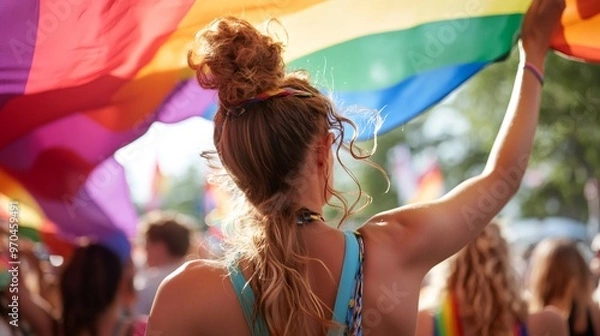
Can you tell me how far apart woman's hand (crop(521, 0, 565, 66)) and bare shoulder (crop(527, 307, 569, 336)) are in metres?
1.62

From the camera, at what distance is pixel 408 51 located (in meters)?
3.75

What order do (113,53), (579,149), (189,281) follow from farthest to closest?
1. (579,149)
2. (113,53)
3. (189,281)

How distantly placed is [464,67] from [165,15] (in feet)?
3.75

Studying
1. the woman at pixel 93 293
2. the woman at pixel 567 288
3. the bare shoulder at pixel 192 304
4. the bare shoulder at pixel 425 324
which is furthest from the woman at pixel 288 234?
the woman at pixel 567 288

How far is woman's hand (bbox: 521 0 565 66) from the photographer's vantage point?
300 centimetres

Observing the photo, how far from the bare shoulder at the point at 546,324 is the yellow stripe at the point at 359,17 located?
1.46 metres

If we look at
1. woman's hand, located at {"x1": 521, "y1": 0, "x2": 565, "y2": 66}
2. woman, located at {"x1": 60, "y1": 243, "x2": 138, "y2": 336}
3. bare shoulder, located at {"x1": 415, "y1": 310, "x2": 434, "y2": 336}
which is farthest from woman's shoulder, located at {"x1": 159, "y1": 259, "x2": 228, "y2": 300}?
woman, located at {"x1": 60, "y1": 243, "x2": 138, "y2": 336}

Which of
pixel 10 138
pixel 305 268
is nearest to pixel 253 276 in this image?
pixel 305 268

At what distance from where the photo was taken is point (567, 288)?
5.11 metres

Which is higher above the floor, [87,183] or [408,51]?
[408,51]

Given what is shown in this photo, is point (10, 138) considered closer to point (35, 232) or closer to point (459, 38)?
point (35, 232)

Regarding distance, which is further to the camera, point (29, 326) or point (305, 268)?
point (29, 326)

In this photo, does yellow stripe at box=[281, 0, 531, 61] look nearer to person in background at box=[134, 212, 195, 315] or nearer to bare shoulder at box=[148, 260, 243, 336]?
bare shoulder at box=[148, 260, 243, 336]

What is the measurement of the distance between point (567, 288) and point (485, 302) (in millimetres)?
1110
